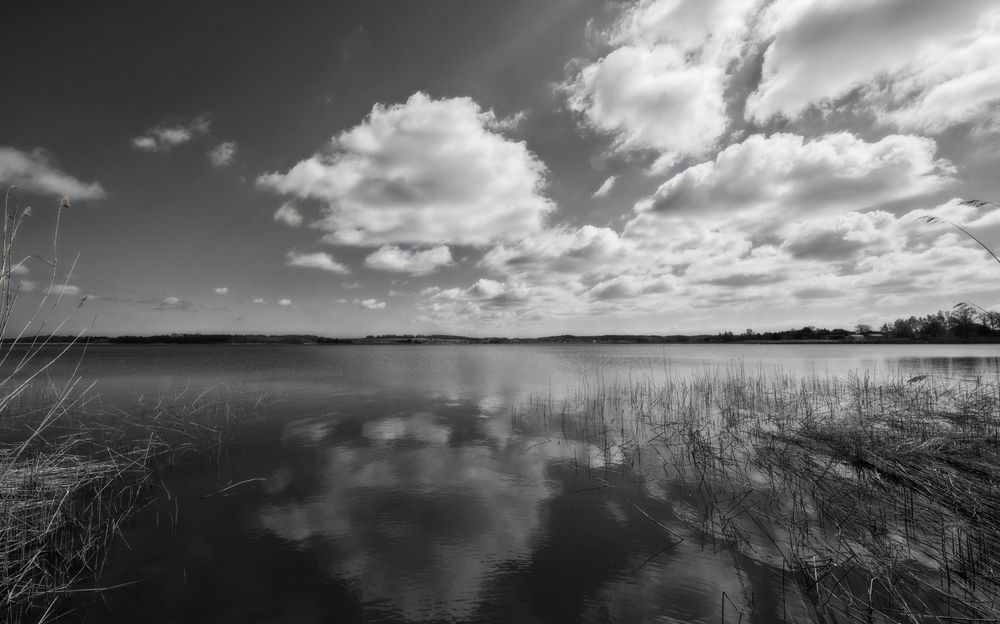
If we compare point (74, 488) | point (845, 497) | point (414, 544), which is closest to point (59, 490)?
point (74, 488)

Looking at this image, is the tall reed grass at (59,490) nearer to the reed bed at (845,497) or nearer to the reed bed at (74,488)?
the reed bed at (74,488)

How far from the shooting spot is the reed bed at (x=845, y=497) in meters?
4.93

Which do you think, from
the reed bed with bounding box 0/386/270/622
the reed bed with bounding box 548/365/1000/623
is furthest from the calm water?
the reed bed with bounding box 548/365/1000/623

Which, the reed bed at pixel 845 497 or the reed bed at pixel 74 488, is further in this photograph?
the reed bed at pixel 74 488

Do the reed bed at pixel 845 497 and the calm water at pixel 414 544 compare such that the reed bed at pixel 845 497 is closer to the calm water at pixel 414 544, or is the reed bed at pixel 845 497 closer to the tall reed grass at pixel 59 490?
the calm water at pixel 414 544

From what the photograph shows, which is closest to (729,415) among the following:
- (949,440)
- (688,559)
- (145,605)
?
(949,440)

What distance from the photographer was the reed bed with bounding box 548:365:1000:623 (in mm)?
4934

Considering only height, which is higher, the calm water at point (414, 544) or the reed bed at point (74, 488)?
the reed bed at point (74, 488)

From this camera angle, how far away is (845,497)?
7512 millimetres

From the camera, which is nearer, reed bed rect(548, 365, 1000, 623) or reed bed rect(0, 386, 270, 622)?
reed bed rect(548, 365, 1000, 623)

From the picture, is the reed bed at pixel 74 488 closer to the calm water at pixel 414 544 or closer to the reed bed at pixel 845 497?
the calm water at pixel 414 544

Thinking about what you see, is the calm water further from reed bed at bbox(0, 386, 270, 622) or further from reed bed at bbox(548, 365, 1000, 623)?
reed bed at bbox(548, 365, 1000, 623)

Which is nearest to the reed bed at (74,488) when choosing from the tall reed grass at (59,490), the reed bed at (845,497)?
the tall reed grass at (59,490)

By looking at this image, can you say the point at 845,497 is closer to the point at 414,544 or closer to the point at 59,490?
the point at 414,544
